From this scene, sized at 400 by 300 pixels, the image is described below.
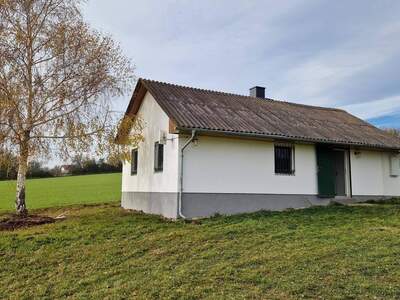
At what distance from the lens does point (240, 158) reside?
39.5 feet

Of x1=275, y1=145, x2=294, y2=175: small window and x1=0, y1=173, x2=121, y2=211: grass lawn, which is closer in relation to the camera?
x1=275, y1=145, x2=294, y2=175: small window

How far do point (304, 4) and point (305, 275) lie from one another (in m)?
8.04

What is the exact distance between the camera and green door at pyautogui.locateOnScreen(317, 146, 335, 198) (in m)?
13.8

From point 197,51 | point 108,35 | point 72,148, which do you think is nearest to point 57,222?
point 72,148

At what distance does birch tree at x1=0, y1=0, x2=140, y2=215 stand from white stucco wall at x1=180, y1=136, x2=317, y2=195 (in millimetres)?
2831

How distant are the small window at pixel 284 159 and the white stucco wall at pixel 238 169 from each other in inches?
7.3

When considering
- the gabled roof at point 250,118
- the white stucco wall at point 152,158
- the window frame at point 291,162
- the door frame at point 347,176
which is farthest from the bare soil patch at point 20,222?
the door frame at point 347,176

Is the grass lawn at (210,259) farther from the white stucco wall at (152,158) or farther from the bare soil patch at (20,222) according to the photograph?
the white stucco wall at (152,158)

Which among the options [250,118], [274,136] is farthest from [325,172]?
[250,118]

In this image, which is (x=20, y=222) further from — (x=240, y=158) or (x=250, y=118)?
(x=250, y=118)

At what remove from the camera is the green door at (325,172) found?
45.3ft

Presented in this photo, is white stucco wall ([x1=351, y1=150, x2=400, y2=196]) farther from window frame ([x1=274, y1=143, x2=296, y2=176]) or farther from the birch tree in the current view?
the birch tree

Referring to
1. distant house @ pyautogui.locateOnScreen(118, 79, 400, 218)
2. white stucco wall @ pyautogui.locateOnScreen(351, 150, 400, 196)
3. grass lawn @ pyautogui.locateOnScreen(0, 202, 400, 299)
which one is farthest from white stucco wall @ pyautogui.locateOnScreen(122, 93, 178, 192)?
white stucco wall @ pyautogui.locateOnScreen(351, 150, 400, 196)

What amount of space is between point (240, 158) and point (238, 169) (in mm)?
362
